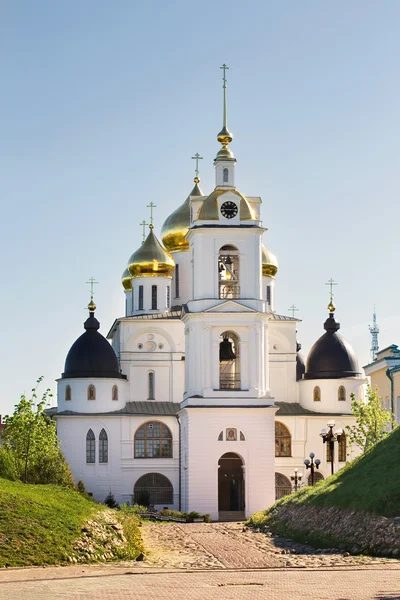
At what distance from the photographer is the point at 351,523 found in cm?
2875

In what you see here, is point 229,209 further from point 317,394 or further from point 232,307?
point 317,394

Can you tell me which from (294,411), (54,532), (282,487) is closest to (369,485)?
(54,532)

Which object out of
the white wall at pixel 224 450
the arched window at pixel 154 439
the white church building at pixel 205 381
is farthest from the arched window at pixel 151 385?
the white wall at pixel 224 450

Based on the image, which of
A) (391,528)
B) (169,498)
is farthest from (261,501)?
(391,528)

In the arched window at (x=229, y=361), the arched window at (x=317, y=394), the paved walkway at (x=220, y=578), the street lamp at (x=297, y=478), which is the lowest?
the paved walkway at (x=220, y=578)

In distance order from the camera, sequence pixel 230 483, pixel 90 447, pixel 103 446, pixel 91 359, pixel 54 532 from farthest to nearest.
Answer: pixel 91 359 < pixel 103 446 < pixel 90 447 < pixel 230 483 < pixel 54 532

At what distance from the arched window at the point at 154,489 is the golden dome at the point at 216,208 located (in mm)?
12817

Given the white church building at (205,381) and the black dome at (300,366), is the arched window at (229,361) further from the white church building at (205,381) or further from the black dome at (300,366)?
the black dome at (300,366)

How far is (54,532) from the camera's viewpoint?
991 inches

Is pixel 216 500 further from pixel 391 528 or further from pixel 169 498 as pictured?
pixel 391 528

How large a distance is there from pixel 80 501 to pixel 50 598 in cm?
1254

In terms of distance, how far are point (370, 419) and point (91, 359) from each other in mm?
13826

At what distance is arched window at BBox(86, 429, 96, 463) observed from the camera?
5628cm

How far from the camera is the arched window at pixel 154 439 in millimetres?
57062
